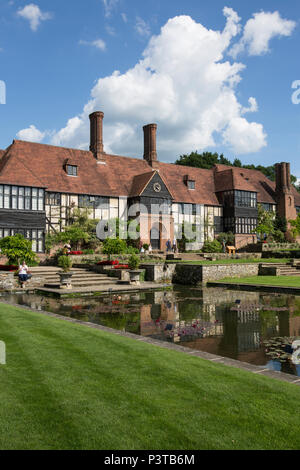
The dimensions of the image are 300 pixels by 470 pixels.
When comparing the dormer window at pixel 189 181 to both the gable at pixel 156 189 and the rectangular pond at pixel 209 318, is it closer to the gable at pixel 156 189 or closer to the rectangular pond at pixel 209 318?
the gable at pixel 156 189

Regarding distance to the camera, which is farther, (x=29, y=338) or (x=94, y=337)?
(x=94, y=337)

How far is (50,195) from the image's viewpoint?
125 ft

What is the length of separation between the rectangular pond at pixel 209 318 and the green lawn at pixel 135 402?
2.02 meters

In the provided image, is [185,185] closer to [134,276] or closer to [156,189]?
[156,189]

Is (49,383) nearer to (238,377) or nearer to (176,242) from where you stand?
(238,377)

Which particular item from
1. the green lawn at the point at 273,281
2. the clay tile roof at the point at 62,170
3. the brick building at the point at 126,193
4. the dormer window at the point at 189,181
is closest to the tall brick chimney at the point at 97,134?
the brick building at the point at 126,193

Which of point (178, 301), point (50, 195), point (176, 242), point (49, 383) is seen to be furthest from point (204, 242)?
point (49, 383)

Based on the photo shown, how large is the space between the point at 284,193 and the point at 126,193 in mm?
26654

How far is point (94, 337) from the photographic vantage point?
9039 mm

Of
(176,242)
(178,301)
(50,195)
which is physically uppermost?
(50,195)

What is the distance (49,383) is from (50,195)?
3362 cm

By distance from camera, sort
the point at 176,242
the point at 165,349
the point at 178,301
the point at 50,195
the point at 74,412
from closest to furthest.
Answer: the point at 74,412 < the point at 165,349 < the point at 178,301 < the point at 50,195 < the point at 176,242
